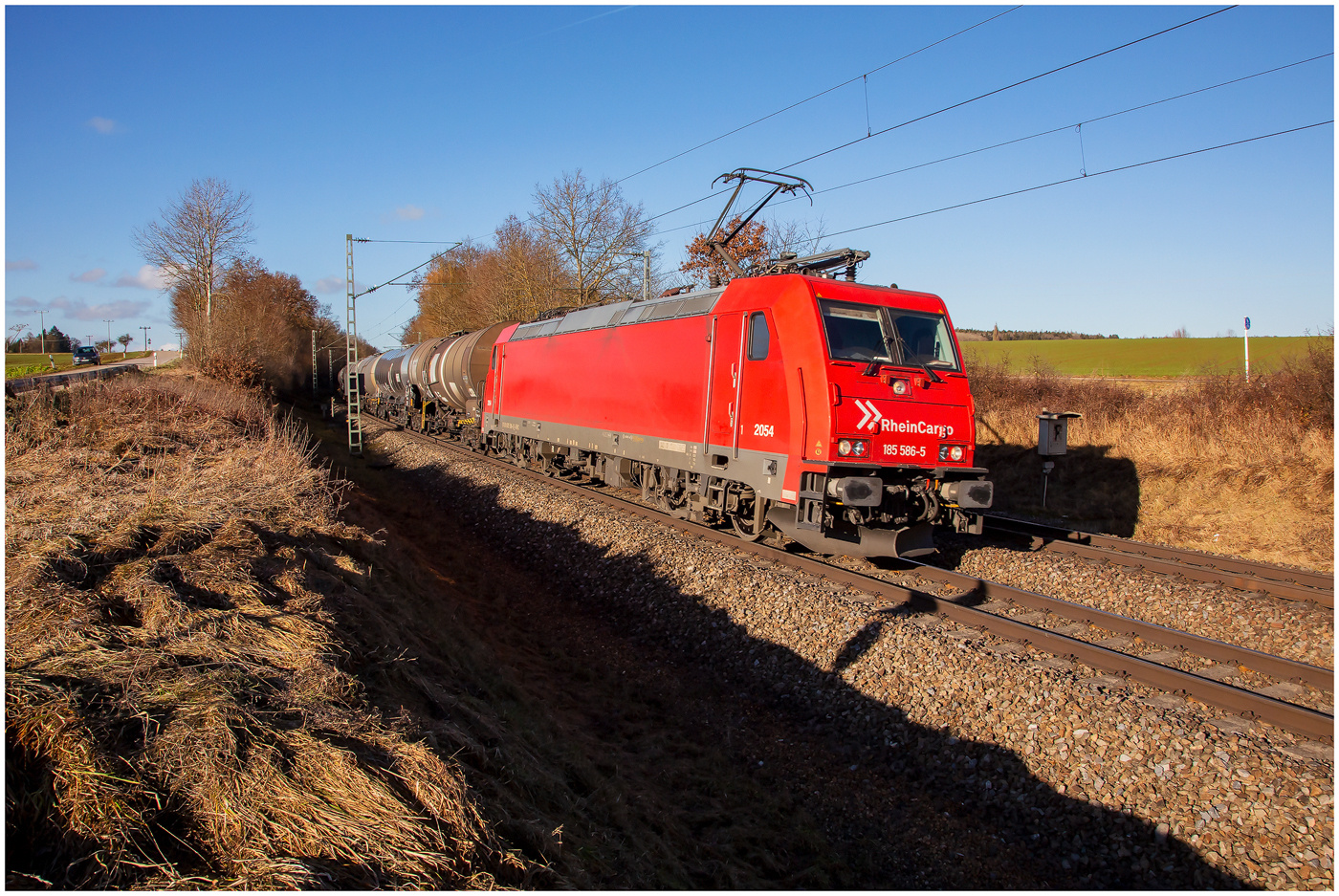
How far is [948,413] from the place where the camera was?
9.02 m

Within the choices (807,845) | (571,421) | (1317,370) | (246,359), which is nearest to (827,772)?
(807,845)

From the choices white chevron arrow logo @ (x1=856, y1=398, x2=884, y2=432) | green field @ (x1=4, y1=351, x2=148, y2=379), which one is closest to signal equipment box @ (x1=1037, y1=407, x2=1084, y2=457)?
white chevron arrow logo @ (x1=856, y1=398, x2=884, y2=432)

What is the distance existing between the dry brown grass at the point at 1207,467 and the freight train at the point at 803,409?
6738mm

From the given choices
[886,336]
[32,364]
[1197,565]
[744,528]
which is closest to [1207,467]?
[1197,565]

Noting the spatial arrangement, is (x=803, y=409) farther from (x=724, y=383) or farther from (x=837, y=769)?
(x=837, y=769)

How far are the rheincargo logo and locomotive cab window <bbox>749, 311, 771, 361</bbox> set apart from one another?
173 cm

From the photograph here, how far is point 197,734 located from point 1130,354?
4259cm

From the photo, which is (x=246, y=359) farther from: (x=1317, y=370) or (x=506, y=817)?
(x=1317, y=370)

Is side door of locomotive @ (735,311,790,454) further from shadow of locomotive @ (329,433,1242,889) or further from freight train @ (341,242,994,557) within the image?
shadow of locomotive @ (329,433,1242,889)

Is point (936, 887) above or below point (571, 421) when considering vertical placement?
below

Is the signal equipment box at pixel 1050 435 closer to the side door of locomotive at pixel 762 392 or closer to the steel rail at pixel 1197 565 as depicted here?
the steel rail at pixel 1197 565

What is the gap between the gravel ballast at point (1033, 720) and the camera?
4133 millimetres

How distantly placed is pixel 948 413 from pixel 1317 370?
436 inches

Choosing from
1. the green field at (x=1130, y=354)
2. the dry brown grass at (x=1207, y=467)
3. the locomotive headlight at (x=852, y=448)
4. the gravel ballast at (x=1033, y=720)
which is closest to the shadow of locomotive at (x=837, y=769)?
the gravel ballast at (x=1033, y=720)
